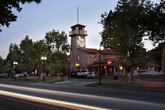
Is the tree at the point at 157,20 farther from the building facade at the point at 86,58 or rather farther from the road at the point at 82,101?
the building facade at the point at 86,58

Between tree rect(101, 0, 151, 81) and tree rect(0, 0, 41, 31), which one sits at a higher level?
tree rect(101, 0, 151, 81)

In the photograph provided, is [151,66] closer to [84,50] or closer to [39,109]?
[84,50]

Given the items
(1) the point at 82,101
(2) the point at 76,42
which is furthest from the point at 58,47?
(1) the point at 82,101

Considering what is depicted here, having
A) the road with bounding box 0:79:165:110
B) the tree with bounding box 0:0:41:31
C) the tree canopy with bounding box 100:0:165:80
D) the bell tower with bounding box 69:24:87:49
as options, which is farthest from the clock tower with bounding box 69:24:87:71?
the tree with bounding box 0:0:41:31

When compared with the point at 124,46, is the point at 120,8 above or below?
above

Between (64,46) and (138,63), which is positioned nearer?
(138,63)

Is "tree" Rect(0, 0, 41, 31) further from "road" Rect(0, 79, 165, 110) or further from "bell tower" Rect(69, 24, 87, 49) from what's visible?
"bell tower" Rect(69, 24, 87, 49)

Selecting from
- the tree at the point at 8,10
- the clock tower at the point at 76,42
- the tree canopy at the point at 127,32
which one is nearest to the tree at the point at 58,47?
the tree canopy at the point at 127,32

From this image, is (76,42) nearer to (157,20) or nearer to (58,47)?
(58,47)

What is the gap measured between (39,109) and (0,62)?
8113 cm

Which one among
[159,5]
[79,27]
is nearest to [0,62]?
[79,27]

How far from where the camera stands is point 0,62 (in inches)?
3501

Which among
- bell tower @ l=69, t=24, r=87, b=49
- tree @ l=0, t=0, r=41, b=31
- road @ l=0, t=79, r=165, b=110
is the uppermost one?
bell tower @ l=69, t=24, r=87, b=49

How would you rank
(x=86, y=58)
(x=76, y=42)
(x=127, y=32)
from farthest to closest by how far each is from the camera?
(x=76, y=42), (x=86, y=58), (x=127, y=32)
